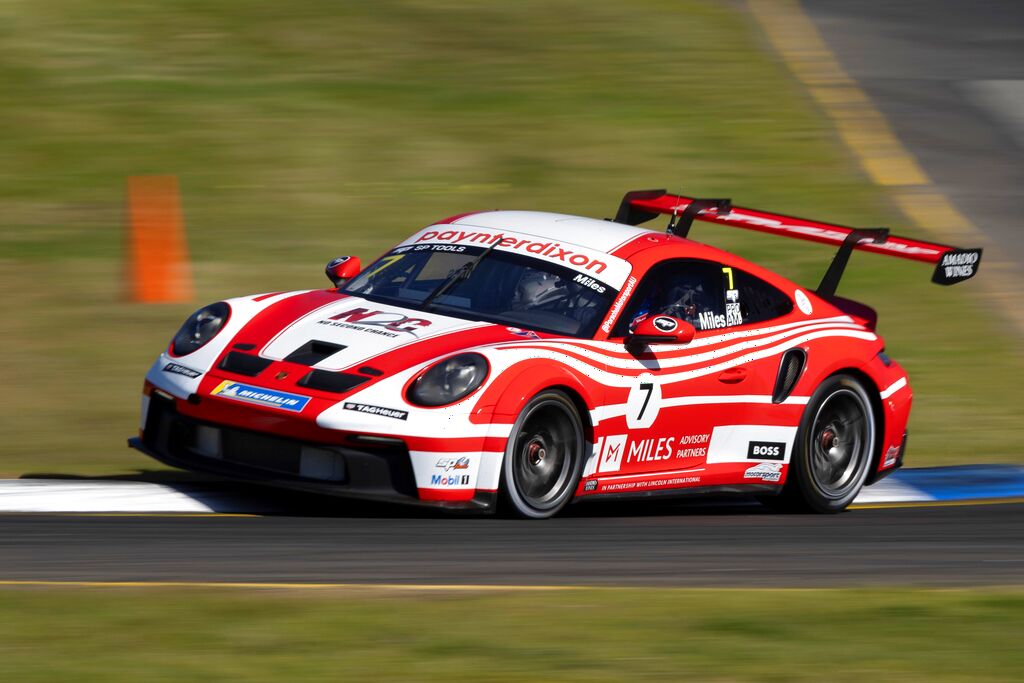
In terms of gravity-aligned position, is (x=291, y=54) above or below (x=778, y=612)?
above

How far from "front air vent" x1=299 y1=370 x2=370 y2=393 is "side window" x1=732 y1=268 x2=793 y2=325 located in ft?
7.55

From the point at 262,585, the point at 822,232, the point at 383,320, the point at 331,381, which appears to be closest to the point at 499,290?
the point at 383,320

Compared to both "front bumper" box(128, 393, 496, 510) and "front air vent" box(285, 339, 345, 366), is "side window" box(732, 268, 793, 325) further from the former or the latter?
"front air vent" box(285, 339, 345, 366)

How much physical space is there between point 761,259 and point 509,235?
5752 mm

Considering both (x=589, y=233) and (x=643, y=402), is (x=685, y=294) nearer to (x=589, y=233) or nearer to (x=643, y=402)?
(x=589, y=233)

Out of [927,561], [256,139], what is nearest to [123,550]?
[927,561]

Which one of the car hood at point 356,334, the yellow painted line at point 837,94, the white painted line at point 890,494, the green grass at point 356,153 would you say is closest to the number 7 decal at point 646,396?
the car hood at point 356,334

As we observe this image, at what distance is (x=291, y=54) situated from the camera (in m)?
17.8

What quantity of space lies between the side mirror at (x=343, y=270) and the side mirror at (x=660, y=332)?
5.30 ft

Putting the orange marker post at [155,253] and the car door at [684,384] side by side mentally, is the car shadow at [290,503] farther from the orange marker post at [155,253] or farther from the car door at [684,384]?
the orange marker post at [155,253]

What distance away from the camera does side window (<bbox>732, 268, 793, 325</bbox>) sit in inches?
339

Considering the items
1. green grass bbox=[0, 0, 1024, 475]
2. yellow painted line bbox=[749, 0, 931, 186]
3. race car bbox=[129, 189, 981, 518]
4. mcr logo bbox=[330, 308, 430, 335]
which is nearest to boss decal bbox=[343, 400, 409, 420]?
race car bbox=[129, 189, 981, 518]

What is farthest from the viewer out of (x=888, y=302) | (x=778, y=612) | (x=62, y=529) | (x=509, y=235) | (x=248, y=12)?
(x=248, y=12)

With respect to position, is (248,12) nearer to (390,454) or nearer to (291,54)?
(291,54)
